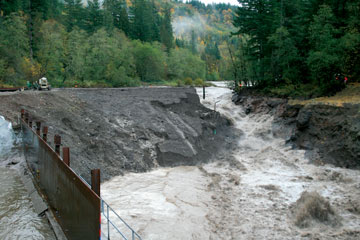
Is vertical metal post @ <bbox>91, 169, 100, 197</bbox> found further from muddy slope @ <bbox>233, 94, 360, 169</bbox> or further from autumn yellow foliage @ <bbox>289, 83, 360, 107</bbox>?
autumn yellow foliage @ <bbox>289, 83, 360, 107</bbox>

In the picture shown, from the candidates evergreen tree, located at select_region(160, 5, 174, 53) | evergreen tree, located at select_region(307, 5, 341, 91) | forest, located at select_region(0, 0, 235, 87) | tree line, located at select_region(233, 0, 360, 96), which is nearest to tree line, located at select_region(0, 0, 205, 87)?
forest, located at select_region(0, 0, 235, 87)

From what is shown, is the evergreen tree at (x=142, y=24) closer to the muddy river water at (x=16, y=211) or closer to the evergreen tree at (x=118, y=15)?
the evergreen tree at (x=118, y=15)

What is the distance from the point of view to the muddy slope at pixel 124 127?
14.7 metres

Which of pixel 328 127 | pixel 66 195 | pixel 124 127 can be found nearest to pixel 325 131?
pixel 328 127

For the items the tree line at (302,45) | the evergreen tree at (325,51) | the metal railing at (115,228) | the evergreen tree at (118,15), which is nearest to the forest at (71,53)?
the evergreen tree at (118,15)

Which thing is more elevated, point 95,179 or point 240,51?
point 240,51

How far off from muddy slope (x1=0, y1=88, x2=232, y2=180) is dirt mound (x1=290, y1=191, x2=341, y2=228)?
776 centimetres

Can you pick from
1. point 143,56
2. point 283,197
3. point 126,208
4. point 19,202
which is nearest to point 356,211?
point 283,197

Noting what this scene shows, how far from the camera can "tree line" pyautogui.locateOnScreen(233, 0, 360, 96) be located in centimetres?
2092

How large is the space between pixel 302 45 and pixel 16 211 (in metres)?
27.0

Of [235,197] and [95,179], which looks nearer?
[95,179]

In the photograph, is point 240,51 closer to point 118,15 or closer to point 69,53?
point 69,53

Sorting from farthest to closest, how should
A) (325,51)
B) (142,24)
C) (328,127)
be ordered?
1. (142,24)
2. (325,51)
3. (328,127)

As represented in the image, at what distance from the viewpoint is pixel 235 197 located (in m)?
12.3
